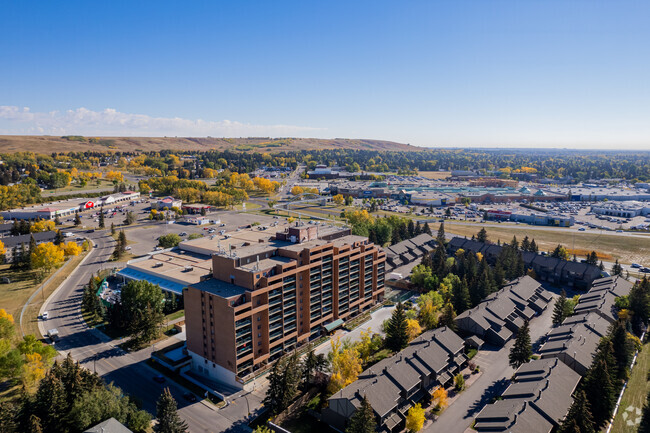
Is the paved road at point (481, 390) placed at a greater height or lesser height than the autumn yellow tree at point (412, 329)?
lesser

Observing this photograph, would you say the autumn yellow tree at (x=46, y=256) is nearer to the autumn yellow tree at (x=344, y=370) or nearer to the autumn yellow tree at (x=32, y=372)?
the autumn yellow tree at (x=32, y=372)

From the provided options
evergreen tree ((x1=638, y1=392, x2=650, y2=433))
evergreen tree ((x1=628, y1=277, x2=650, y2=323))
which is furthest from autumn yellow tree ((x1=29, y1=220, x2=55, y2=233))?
evergreen tree ((x1=628, y1=277, x2=650, y2=323))

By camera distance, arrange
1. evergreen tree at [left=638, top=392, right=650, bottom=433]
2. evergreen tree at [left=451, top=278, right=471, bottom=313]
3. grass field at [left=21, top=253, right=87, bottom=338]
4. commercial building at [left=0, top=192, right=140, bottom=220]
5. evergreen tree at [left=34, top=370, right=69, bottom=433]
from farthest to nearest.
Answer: commercial building at [left=0, top=192, right=140, bottom=220] → evergreen tree at [left=451, top=278, right=471, bottom=313] → grass field at [left=21, top=253, right=87, bottom=338] → evergreen tree at [left=638, top=392, right=650, bottom=433] → evergreen tree at [left=34, top=370, right=69, bottom=433]

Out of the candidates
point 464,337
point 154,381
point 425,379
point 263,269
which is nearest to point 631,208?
point 464,337

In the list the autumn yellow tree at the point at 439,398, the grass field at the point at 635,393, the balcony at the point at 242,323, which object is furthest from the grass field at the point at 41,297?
the grass field at the point at 635,393

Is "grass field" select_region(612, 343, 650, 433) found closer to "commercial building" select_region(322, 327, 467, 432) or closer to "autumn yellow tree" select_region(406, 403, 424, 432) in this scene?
"commercial building" select_region(322, 327, 467, 432)

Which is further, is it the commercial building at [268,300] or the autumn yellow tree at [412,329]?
the autumn yellow tree at [412,329]
